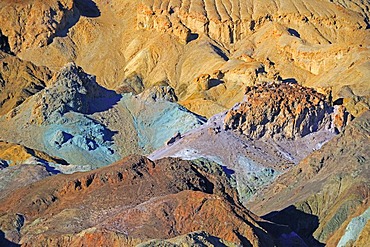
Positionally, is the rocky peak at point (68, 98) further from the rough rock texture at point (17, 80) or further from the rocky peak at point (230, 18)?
the rocky peak at point (230, 18)

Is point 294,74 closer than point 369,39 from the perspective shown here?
Yes

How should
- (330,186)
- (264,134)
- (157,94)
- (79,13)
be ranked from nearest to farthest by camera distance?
(330,186)
(264,134)
(157,94)
(79,13)

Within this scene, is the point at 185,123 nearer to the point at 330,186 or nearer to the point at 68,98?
the point at 68,98

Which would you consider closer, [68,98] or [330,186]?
[330,186]

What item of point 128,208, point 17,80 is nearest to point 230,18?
point 17,80

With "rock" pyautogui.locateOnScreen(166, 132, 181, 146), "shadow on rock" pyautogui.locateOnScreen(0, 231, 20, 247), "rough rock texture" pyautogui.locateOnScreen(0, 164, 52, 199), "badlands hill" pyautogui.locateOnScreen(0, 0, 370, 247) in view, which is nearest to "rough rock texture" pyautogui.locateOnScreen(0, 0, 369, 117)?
"badlands hill" pyautogui.locateOnScreen(0, 0, 370, 247)

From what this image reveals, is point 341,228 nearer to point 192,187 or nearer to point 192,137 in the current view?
point 192,187

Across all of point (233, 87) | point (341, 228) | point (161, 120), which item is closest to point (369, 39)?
point (233, 87)
